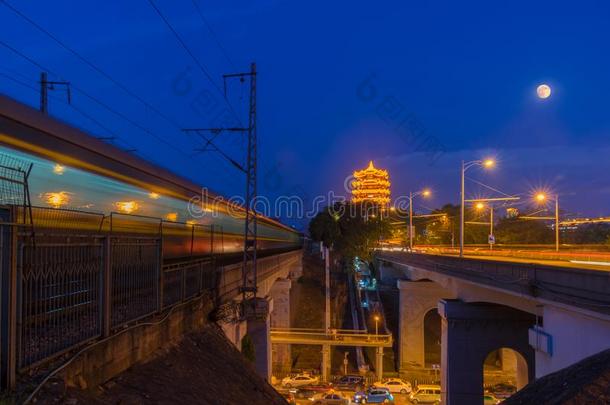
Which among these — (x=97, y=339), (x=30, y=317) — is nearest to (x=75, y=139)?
(x=97, y=339)

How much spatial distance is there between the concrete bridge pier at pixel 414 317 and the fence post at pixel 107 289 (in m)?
35.9

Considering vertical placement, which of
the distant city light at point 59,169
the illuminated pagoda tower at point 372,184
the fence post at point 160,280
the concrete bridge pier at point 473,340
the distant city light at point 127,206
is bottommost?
the concrete bridge pier at point 473,340

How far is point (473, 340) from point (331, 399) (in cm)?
818

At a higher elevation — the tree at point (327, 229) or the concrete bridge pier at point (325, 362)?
the tree at point (327, 229)

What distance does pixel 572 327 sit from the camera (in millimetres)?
12430

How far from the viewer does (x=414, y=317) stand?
1640 inches

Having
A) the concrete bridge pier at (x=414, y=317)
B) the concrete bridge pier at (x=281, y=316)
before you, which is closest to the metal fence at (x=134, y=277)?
the concrete bridge pier at (x=281, y=316)

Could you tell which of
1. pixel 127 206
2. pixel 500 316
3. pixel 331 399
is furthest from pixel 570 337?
pixel 331 399

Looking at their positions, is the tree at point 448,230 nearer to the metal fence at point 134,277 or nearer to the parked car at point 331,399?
the parked car at point 331,399

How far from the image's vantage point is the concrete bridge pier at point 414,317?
40656 millimetres

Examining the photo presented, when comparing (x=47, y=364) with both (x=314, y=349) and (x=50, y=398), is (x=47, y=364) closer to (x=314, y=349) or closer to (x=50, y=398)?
(x=50, y=398)

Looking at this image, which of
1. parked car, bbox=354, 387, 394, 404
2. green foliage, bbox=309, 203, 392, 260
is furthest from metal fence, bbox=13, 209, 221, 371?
green foliage, bbox=309, 203, 392, 260

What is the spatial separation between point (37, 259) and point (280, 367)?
34.4 metres

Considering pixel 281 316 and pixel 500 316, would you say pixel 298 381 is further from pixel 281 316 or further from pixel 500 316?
pixel 500 316
